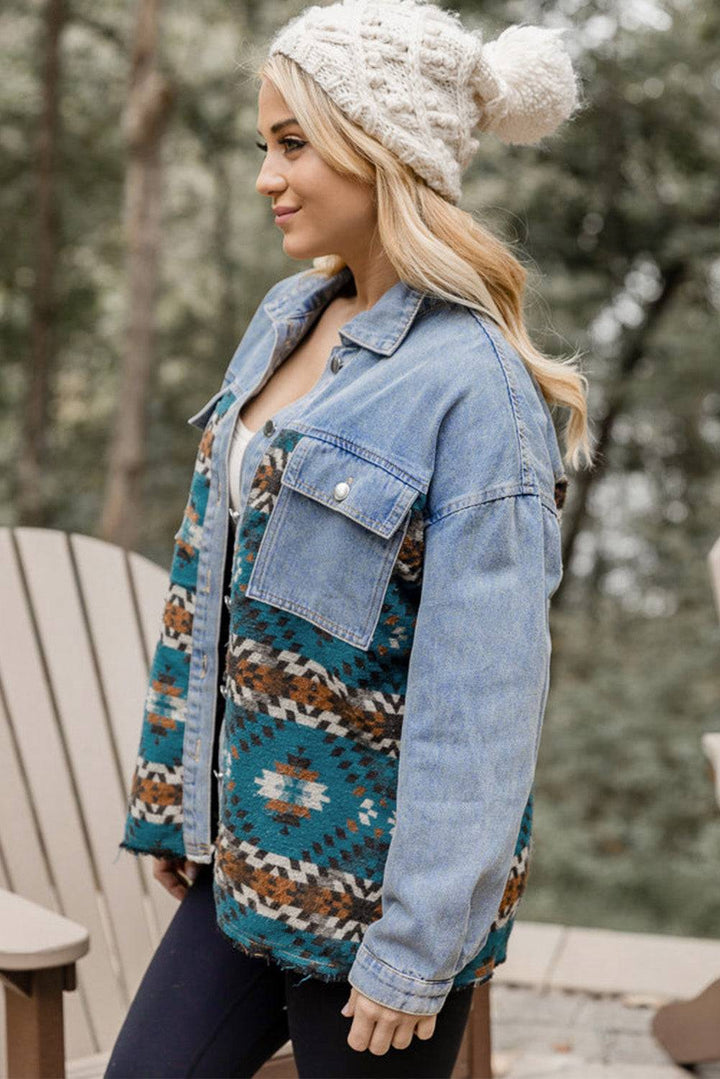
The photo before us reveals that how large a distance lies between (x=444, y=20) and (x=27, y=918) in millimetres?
1169

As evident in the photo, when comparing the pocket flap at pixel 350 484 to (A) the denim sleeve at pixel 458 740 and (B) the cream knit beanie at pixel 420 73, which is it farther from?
(B) the cream knit beanie at pixel 420 73

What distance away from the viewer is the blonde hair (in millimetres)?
1324

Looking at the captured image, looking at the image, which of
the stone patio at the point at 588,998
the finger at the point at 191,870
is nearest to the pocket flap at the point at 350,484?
the finger at the point at 191,870

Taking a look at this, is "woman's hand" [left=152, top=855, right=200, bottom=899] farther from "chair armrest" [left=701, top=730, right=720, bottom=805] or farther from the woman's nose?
"chair armrest" [left=701, top=730, right=720, bottom=805]

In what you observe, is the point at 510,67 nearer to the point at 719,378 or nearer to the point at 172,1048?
the point at 172,1048

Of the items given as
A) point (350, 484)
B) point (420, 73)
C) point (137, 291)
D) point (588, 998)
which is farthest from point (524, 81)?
point (137, 291)

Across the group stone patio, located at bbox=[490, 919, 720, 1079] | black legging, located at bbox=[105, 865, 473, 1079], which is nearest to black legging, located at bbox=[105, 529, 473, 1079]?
black legging, located at bbox=[105, 865, 473, 1079]

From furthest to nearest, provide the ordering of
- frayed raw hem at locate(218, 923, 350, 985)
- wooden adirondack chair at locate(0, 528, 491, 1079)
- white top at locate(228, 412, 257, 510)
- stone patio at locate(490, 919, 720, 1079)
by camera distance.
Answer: stone patio at locate(490, 919, 720, 1079), wooden adirondack chair at locate(0, 528, 491, 1079), white top at locate(228, 412, 257, 510), frayed raw hem at locate(218, 923, 350, 985)

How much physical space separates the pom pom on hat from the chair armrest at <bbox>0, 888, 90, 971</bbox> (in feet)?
3.52

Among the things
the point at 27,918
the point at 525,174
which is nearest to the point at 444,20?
the point at 27,918

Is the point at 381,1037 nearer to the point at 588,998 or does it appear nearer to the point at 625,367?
the point at 588,998

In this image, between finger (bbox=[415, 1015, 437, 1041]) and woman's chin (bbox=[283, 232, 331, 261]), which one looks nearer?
finger (bbox=[415, 1015, 437, 1041])

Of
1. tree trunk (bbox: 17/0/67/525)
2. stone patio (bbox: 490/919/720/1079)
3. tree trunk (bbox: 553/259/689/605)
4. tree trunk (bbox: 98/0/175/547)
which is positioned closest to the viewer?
stone patio (bbox: 490/919/720/1079)

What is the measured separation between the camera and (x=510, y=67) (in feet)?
4.78
